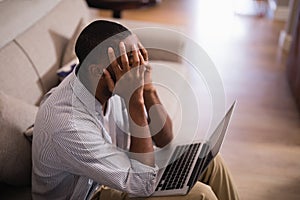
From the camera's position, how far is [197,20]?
4676mm

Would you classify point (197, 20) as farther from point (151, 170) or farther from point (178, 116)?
point (151, 170)

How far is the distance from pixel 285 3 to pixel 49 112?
13.1 feet

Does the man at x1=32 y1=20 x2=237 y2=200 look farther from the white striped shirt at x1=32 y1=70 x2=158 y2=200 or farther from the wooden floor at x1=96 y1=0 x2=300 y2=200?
the wooden floor at x1=96 y1=0 x2=300 y2=200

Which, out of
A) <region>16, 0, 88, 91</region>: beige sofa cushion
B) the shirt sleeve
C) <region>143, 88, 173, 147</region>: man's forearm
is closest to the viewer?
the shirt sleeve

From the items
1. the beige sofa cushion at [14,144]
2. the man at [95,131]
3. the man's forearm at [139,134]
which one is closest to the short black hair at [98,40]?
the man at [95,131]

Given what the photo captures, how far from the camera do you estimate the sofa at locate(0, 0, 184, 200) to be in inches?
58.6

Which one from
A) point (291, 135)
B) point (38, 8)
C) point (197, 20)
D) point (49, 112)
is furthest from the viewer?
point (197, 20)

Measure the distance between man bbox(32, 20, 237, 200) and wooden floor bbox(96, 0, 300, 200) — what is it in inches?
37.2

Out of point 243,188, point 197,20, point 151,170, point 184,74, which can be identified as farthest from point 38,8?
point 197,20

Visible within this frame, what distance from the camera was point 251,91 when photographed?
322 cm

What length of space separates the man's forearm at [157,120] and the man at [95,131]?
0.20m

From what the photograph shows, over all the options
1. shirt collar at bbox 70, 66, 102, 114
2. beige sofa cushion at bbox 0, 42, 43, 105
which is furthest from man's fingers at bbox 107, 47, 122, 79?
beige sofa cushion at bbox 0, 42, 43, 105

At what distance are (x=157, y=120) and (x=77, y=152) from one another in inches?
20.4

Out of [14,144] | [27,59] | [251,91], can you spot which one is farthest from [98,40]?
[251,91]
